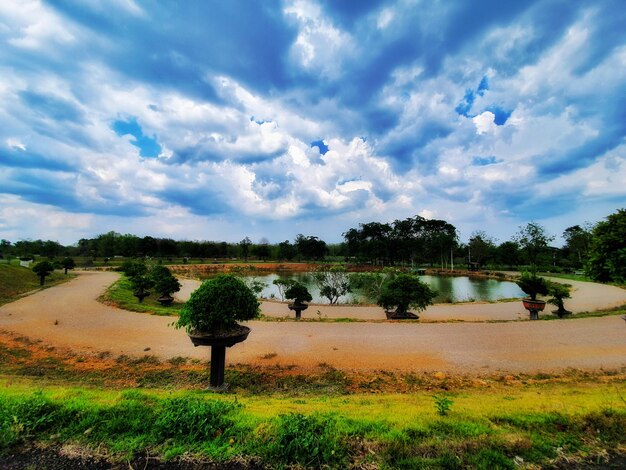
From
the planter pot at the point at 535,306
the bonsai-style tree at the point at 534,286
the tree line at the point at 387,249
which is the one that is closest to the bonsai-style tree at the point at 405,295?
the planter pot at the point at 535,306

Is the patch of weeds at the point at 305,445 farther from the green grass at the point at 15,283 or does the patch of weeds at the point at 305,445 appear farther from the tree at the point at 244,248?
the tree at the point at 244,248

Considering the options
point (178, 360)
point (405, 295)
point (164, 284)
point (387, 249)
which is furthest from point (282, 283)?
point (387, 249)

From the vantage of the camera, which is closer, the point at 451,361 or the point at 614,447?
the point at 614,447

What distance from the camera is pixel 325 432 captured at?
2.52m

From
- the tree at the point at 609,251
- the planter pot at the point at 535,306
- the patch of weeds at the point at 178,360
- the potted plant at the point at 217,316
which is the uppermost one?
the tree at the point at 609,251

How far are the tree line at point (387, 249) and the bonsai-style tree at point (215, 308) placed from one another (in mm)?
52980

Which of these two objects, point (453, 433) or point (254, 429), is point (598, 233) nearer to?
point (453, 433)

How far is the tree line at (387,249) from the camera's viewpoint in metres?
50.7

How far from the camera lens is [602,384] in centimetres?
509

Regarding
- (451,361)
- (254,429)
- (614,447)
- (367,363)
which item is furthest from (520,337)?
(254,429)

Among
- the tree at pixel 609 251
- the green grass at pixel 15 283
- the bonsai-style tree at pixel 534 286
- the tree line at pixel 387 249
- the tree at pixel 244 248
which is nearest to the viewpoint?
the tree at pixel 609 251

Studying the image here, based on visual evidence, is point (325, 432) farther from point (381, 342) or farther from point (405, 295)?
point (405, 295)

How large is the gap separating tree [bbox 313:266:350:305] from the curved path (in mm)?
9610

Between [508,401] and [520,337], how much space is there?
5893 mm
